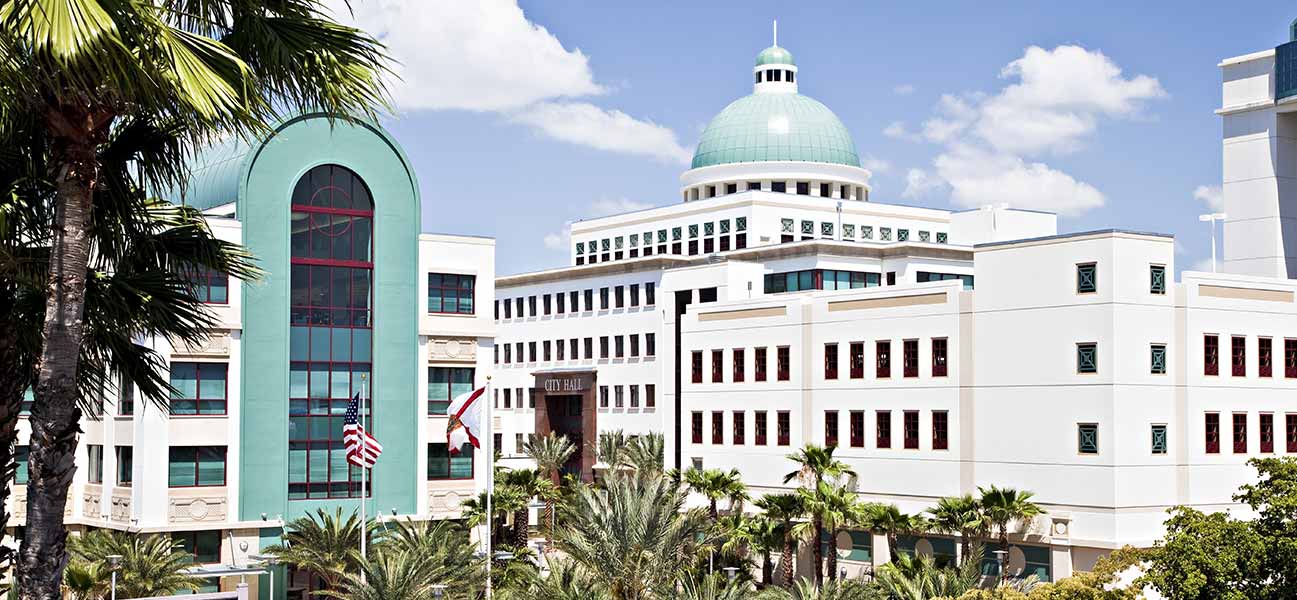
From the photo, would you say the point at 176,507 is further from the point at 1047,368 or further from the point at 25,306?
the point at 25,306

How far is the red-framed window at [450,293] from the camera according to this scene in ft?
194

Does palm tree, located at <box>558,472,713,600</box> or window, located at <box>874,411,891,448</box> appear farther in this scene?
window, located at <box>874,411,891,448</box>

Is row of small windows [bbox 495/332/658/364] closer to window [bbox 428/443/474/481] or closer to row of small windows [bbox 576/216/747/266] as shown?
row of small windows [bbox 576/216/747/266]

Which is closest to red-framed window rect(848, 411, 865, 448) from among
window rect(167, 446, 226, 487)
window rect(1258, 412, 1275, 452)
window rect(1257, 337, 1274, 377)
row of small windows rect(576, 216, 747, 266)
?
window rect(1258, 412, 1275, 452)

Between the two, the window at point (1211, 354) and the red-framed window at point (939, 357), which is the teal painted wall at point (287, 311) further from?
the window at point (1211, 354)

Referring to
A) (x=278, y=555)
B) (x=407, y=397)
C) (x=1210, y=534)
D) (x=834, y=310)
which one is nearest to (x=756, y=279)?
(x=834, y=310)

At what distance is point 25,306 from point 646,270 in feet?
248

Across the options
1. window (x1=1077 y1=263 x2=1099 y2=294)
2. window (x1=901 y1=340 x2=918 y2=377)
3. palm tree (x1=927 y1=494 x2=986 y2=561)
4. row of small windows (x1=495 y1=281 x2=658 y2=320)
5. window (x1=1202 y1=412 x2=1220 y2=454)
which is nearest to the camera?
window (x1=1077 y1=263 x2=1099 y2=294)

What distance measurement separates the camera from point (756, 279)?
8231cm

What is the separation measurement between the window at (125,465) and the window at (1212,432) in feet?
125

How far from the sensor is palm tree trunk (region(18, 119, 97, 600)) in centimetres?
1198

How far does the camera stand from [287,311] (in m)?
55.6

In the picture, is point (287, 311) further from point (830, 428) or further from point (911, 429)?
point (911, 429)

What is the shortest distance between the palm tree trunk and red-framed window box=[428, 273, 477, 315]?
4700 centimetres
